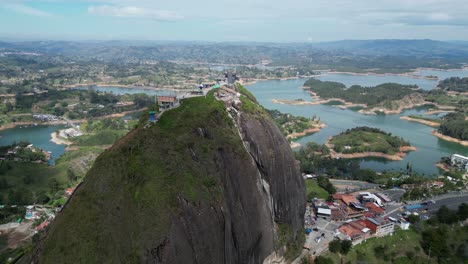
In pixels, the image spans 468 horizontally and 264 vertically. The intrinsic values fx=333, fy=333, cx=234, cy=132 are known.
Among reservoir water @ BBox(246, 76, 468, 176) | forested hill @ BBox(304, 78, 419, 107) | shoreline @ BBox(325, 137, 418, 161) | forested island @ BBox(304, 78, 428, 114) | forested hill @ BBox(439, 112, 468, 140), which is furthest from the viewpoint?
forested hill @ BBox(304, 78, 419, 107)

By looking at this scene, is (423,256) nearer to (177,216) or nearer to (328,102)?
(177,216)

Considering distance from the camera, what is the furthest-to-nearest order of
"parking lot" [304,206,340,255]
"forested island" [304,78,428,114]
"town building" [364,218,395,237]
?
1. "forested island" [304,78,428,114]
2. "town building" [364,218,395,237]
3. "parking lot" [304,206,340,255]

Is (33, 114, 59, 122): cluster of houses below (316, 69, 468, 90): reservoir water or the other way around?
below

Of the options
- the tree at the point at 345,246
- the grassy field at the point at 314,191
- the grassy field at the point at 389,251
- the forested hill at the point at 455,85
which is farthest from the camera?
the forested hill at the point at 455,85

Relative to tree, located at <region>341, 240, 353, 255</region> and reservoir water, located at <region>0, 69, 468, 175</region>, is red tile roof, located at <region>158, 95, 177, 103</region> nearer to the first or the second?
reservoir water, located at <region>0, 69, 468, 175</region>

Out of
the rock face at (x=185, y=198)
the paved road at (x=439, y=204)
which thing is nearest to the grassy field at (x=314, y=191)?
the paved road at (x=439, y=204)

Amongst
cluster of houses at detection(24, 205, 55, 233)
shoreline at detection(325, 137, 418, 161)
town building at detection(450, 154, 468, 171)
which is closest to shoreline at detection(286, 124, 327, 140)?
shoreline at detection(325, 137, 418, 161)

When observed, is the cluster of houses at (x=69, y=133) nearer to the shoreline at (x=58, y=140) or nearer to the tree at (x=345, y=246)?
the shoreline at (x=58, y=140)
